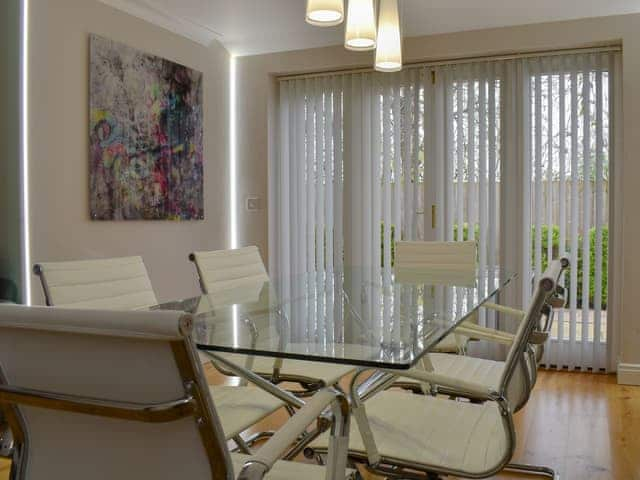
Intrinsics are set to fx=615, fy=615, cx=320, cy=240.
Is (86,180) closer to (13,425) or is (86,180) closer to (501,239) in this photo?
(13,425)

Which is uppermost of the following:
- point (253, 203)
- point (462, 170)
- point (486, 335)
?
point (462, 170)

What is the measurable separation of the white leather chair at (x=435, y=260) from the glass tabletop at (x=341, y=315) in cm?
12

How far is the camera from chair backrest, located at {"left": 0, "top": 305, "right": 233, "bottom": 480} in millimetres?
1033

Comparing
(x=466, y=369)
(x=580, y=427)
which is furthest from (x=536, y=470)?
(x=580, y=427)

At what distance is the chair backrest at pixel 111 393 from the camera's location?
1.03m

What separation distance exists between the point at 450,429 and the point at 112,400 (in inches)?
43.1

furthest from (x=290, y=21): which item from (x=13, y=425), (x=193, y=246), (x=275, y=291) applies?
(x=13, y=425)

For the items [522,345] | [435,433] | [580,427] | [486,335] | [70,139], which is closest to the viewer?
[522,345]

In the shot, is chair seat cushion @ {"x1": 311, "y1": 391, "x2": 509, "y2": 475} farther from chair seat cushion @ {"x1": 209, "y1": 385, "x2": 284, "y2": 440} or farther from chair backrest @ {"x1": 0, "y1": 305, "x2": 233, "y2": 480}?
chair backrest @ {"x1": 0, "y1": 305, "x2": 233, "y2": 480}

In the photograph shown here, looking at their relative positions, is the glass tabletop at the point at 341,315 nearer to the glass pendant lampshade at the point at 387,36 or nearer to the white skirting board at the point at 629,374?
the glass pendant lampshade at the point at 387,36

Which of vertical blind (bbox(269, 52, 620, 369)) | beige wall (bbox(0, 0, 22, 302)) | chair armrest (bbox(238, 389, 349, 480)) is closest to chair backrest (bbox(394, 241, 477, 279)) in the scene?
vertical blind (bbox(269, 52, 620, 369))

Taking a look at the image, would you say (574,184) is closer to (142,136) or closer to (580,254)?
(580,254)

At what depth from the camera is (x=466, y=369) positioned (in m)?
2.61

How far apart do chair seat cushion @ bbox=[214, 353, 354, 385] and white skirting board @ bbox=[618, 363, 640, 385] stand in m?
2.43
